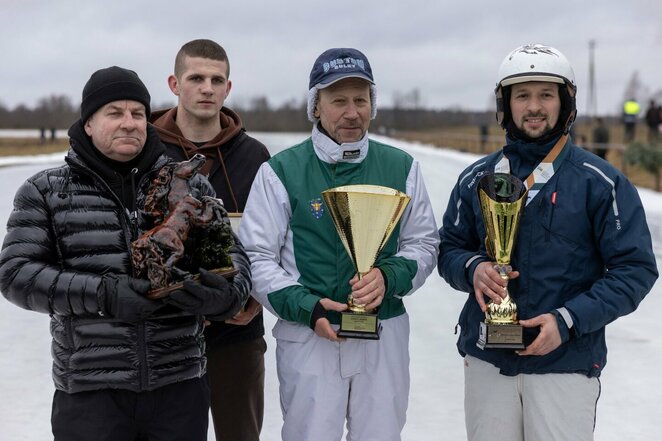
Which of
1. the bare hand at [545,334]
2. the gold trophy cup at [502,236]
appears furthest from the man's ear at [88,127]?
the bare hand at [545,334]

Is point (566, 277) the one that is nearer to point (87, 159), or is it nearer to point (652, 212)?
point (87, 159)

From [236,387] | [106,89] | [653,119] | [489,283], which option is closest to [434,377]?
[236,387]

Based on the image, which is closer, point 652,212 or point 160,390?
point 160,390

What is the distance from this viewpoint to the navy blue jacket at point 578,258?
2.70 meters

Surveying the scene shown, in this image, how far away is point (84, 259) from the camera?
2.55m

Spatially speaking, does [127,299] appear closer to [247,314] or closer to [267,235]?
[267,235]

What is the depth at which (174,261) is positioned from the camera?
2.41m

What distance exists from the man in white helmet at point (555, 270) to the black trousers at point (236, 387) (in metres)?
1.06

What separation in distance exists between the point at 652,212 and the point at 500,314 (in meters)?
11.3

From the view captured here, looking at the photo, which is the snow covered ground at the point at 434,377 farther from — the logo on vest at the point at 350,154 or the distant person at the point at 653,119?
the distant person at the point at 653,119

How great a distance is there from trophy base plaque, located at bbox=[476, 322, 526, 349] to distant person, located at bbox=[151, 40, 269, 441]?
108 cm

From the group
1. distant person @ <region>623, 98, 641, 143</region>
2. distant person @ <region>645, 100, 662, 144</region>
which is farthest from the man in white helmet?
distant person @ <region>623, 98, 641, 143</region>

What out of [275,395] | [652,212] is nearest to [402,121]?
[652,212]

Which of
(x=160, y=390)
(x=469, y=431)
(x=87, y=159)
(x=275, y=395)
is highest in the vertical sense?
(x=87, y=159)
